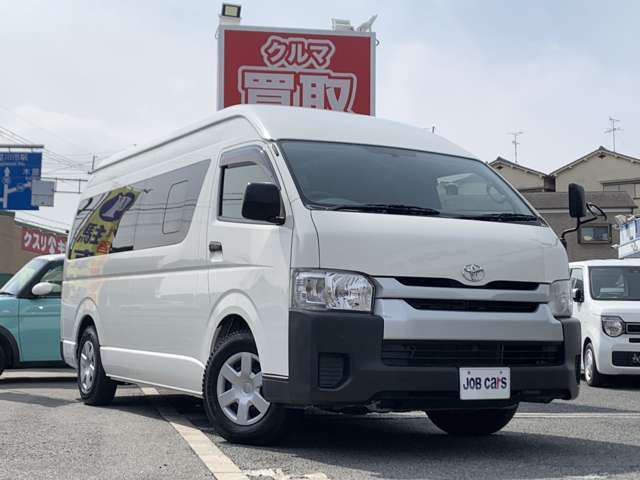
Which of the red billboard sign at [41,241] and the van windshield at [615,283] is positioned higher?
the red billboard sign at [41,241]

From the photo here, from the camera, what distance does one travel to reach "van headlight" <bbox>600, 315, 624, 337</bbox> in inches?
488

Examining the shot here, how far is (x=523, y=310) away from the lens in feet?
19.9

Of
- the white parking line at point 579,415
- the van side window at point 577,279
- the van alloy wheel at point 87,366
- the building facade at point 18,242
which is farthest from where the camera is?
the building facade at point 18,242

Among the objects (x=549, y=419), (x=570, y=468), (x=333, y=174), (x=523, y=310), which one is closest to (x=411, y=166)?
(x=333, y=174)

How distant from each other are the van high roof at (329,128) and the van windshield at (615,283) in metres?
6.51

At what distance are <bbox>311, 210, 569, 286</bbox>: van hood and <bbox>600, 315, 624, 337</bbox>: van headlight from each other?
260 inches

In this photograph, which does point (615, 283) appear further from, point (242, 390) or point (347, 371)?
point (347, 371)

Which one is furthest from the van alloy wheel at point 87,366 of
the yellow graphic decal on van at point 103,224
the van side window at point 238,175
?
the van side window at point 238,175

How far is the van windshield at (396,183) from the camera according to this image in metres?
6.13

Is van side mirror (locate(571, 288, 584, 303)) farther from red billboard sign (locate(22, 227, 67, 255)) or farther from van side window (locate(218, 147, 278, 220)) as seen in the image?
red billboard sign (locate(22, 227, 67, 255))

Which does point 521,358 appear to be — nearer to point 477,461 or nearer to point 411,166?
point 477,461

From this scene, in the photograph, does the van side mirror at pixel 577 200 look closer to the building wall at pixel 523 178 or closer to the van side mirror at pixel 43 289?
the van side mirror at pixel 43 289

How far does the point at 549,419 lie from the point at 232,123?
3841mm

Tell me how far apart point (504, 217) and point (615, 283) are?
295 inches
